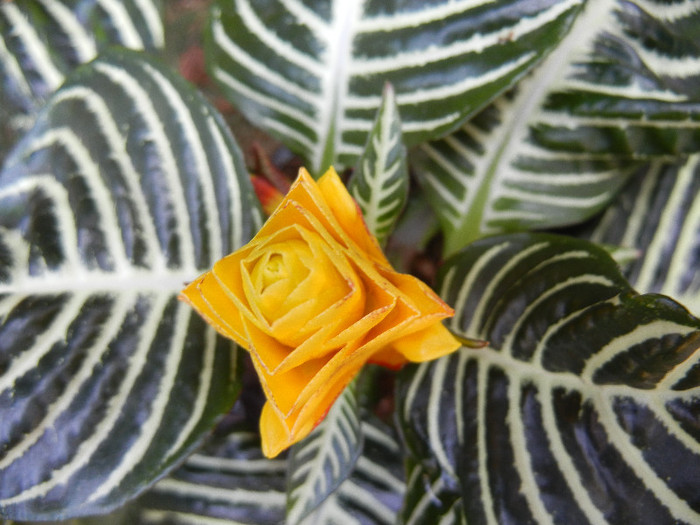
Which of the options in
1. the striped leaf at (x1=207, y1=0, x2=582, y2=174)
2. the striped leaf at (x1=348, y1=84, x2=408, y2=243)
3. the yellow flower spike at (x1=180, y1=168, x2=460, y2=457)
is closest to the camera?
the yellow flower spike at (x1=180, y1=168, x2=460, y2=457)

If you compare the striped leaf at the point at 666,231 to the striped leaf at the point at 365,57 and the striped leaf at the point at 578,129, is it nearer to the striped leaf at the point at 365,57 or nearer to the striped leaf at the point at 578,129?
the striped leaf at the point at 578,129

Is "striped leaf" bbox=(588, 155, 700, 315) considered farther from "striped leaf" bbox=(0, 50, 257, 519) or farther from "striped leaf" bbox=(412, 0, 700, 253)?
"striped leaf" bbox=(0, 50, 257, 519)

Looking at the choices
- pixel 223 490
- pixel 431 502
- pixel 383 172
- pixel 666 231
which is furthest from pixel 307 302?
pixel 666 231

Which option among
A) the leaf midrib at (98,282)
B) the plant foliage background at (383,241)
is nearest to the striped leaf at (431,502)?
the plant foliage background at (383,241)

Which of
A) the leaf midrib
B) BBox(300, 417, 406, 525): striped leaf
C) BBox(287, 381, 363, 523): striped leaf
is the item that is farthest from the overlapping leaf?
the leaf midrib

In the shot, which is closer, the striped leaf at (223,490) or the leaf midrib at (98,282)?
the leaf midrib at (98,282)

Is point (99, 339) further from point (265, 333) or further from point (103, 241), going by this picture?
point (265, 333)
